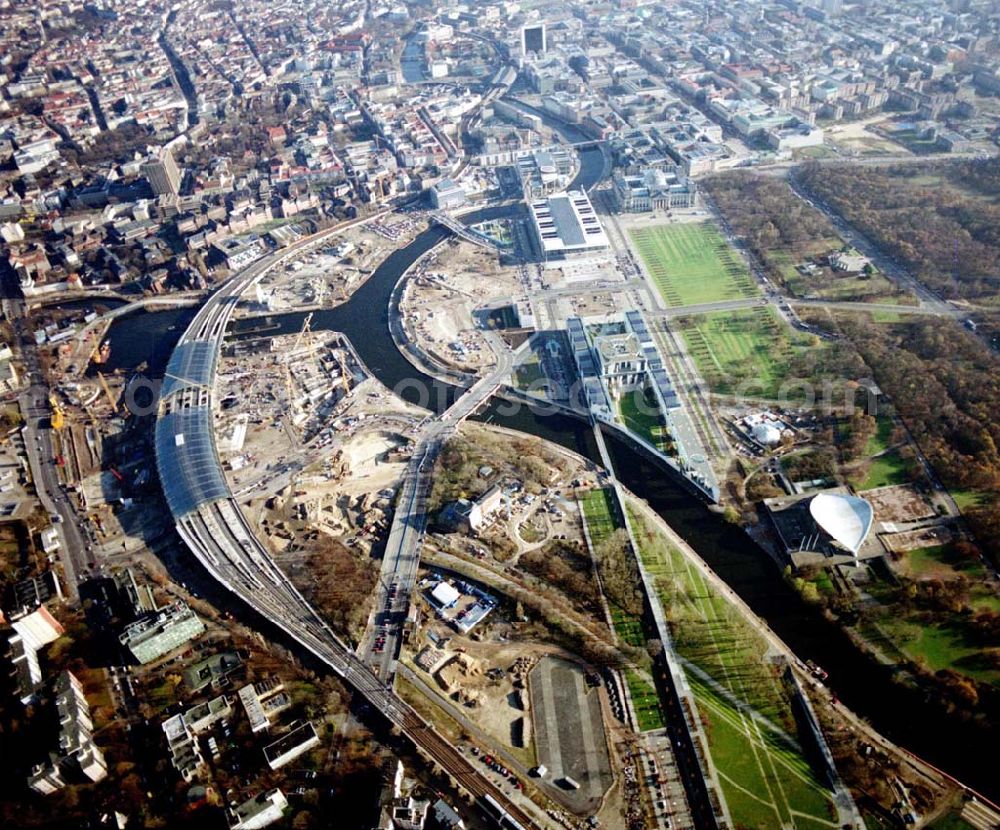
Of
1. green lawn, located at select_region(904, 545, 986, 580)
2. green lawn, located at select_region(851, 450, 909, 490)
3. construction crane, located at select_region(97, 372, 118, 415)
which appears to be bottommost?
green lawn, located at select_region(904, 545, 986, 580)

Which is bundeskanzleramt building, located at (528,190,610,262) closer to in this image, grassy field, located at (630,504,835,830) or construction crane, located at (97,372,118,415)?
grassy field, located at (630,504,835,830)

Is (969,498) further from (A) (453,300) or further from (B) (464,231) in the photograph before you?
(B) (464,231)

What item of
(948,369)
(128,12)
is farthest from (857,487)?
(128,12)

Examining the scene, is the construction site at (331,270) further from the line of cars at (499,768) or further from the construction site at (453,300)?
the line of cars at (499,768)

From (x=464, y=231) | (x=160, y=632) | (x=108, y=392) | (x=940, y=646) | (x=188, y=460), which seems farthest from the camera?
(x=464, y=231)

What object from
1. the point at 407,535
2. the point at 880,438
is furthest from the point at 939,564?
the point at 407,535

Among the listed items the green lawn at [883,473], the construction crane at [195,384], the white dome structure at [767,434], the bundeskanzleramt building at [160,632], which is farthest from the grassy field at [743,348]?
the construction crane at [195,384]

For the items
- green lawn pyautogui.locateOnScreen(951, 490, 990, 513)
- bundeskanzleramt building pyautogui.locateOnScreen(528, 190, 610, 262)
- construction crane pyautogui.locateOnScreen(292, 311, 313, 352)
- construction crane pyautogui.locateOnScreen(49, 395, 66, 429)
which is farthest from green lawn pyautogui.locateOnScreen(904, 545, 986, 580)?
construction crane pyautogui.locateOnScreen(49, 395, 66, 429)
